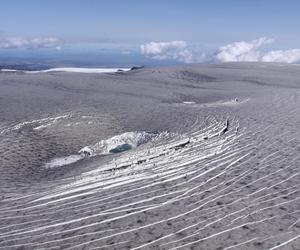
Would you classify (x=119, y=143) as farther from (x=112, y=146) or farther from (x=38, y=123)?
(x=38, y=123)

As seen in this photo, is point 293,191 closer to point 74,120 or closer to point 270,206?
point 270,206

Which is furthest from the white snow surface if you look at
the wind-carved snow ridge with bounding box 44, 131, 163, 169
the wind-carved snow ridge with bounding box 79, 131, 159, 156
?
the wind-carved snow ridge with bounding box 79, 131, 159, 156

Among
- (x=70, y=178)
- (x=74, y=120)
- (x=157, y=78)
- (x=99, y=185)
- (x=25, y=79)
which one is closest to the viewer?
(x=99, y=185)

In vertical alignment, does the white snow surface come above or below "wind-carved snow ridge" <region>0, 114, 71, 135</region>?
below

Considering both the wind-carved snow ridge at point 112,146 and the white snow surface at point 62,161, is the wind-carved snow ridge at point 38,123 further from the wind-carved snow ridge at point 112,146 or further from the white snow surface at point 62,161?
the white snow surface at point 62,161

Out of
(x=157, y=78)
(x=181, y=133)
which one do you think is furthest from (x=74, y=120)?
(x=157, y=78)

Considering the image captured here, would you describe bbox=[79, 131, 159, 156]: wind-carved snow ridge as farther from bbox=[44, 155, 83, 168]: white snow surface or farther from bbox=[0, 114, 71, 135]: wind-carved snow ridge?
bbox=[0, 114, 71, 135]: wind-carved snow ridge

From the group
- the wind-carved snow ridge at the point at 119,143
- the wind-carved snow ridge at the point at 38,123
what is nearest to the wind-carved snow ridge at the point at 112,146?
the wind-carved snow ridge at the point at 119,143
